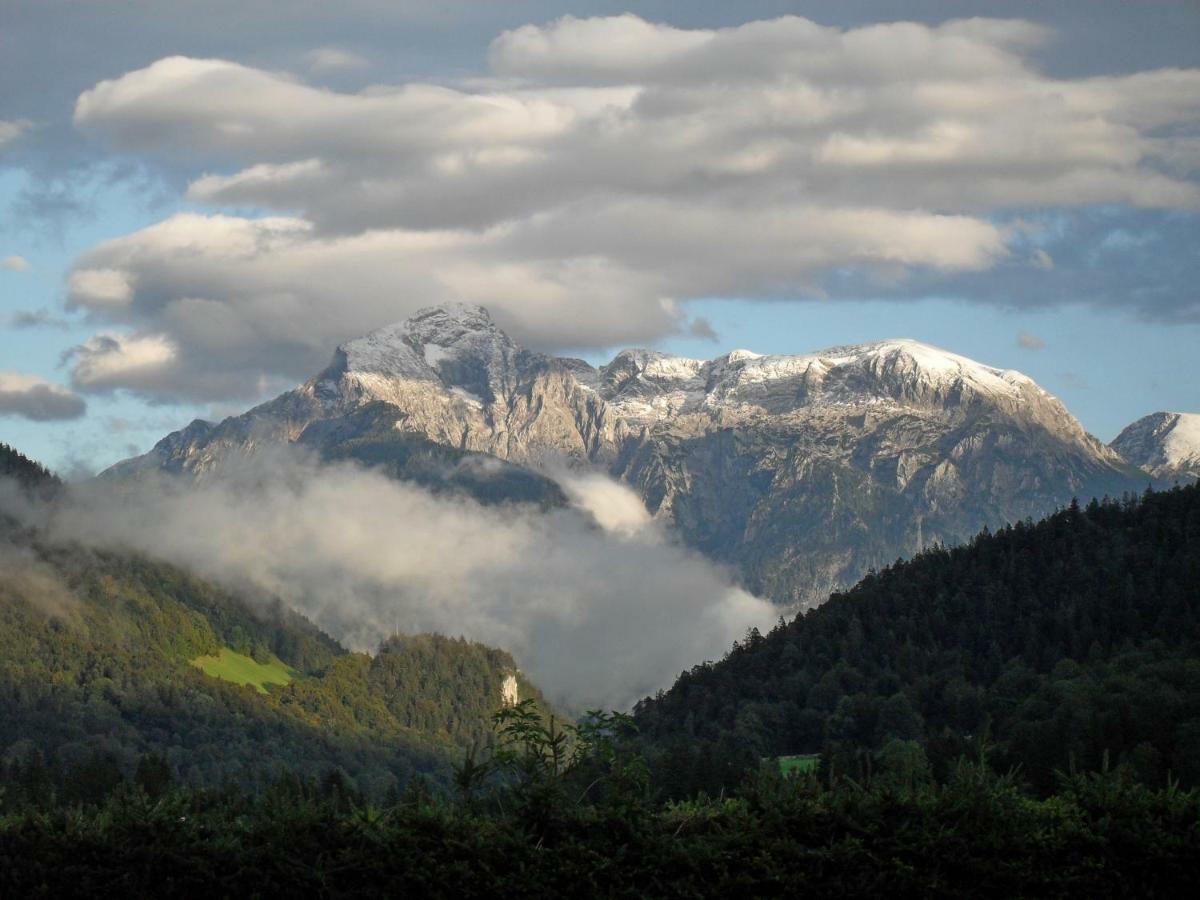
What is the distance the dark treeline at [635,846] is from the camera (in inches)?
1804

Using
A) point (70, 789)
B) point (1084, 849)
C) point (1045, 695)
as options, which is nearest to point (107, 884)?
point (1084, 849)

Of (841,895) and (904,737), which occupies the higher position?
(904,737)

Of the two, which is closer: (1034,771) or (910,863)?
(910,863)

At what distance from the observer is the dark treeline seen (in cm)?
4581

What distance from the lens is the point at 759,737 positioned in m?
199

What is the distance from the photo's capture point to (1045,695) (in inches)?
6250

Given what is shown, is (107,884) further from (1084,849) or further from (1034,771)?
(1034,771)

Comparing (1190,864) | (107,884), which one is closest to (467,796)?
(107,884)

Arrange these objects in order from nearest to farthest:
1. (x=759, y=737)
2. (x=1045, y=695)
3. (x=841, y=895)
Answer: (x=841, y=895) < (x=1045, y=695) < (x=759, y=737)

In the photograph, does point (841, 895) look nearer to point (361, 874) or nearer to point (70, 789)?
point (361, 874)

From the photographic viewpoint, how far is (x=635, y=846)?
152ft

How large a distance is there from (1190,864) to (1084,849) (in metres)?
3.05

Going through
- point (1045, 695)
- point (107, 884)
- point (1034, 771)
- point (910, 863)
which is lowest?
point (107, 884)

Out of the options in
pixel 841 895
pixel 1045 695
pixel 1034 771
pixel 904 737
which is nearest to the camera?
pixel 841 895
